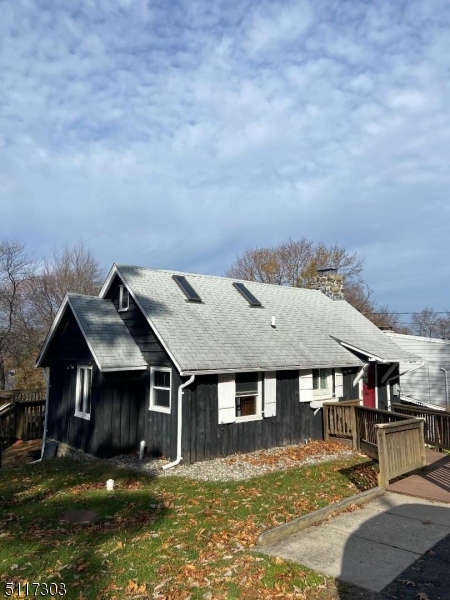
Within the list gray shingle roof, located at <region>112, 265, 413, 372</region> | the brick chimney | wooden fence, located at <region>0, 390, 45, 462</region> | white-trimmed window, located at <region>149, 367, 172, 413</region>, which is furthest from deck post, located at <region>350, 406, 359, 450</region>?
wooden fence, located at <region>0, 390, 45, 462</region>

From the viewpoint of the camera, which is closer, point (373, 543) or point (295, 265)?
point (373, 543)

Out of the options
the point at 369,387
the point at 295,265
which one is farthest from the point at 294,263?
the point at 369,387

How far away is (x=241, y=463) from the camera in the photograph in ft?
36.6

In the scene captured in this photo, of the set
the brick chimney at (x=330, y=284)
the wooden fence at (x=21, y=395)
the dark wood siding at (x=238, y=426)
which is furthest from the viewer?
the brick chimney at (x=330, y=284)

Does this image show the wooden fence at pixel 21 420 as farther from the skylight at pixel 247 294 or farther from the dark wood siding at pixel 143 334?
the skylight at pixel 247 294

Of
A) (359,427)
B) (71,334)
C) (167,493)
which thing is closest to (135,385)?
(71,334)

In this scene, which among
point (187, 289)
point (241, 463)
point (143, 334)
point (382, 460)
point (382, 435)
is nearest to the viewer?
A: point (382, 460)

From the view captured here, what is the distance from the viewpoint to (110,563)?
215 inches

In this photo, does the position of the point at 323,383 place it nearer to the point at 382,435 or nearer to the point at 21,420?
the point at 382,435

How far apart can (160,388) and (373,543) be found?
7396mm

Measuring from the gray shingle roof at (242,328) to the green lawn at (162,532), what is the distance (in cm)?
318

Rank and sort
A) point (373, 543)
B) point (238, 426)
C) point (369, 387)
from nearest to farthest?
point (373, 543), point (238, 426), point (369, 387)

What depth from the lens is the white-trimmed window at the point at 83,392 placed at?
43.8ft

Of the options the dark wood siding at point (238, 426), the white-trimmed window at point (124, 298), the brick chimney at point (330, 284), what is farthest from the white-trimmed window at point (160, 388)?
the brick chimney at point (330, 284)
